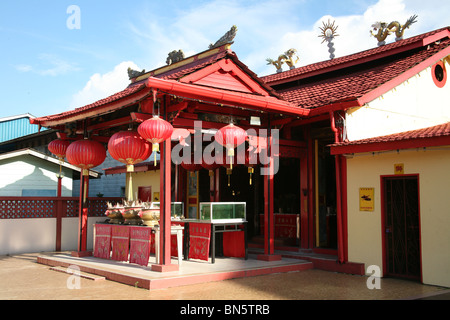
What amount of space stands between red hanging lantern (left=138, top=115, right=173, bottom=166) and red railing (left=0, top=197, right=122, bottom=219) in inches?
259

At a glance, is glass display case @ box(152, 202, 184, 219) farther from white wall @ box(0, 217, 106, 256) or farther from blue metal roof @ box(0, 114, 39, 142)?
blue metal roof @ box(0, 114, 39, 142)

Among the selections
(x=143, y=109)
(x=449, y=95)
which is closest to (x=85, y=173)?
(x=143, y=109)

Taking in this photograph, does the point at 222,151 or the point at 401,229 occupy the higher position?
the point at 222,151

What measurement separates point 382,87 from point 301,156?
106 inches

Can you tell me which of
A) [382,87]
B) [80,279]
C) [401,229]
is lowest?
[80,279]

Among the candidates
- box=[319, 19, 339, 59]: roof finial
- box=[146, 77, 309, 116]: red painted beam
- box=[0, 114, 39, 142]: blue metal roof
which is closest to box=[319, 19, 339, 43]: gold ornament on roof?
box=[319, 19, 339, 59]: roof finial

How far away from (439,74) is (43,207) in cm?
1191

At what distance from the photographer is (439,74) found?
11.6m

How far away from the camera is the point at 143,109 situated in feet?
28.6

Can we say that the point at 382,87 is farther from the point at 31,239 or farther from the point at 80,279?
the point at 31,239

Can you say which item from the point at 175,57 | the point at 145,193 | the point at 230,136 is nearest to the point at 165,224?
the point at 230,136

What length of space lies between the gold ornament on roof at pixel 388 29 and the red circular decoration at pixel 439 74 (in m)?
1.59

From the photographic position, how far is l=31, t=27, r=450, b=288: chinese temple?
849cm

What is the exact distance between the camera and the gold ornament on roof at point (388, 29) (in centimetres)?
1250
